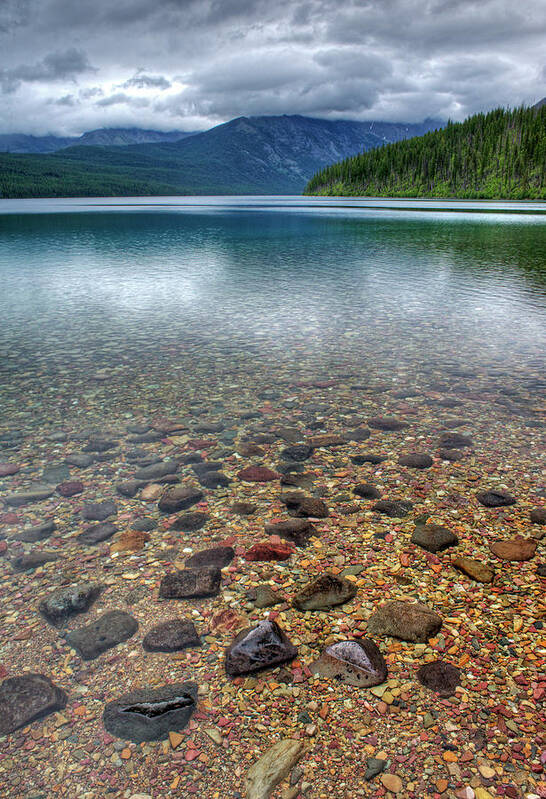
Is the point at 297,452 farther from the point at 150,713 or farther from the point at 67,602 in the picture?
the point at 150,713

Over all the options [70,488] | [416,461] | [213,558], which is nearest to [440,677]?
[213,558]

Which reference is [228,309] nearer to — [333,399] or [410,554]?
[333,399]

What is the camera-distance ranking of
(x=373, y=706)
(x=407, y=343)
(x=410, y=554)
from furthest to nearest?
(x=407, y=343) < (x=410, y=554) < (x=373, y=706)

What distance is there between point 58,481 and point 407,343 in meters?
13.2

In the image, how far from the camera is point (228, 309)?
24.0 metres

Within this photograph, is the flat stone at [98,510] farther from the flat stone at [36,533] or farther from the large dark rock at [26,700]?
the large dark rock at [26,700]

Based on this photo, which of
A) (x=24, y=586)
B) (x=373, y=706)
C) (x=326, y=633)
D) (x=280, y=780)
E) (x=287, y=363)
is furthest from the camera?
(x=287, y=363)

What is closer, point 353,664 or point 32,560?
point 353,664

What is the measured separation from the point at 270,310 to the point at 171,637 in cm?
1908

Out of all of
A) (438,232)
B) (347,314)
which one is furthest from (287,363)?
(438,232)

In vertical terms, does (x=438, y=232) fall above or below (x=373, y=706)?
above

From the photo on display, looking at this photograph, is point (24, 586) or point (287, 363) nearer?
point (24, 586)

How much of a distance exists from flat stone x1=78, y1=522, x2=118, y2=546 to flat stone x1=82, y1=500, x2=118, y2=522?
0.21 m

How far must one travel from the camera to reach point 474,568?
267 inches
